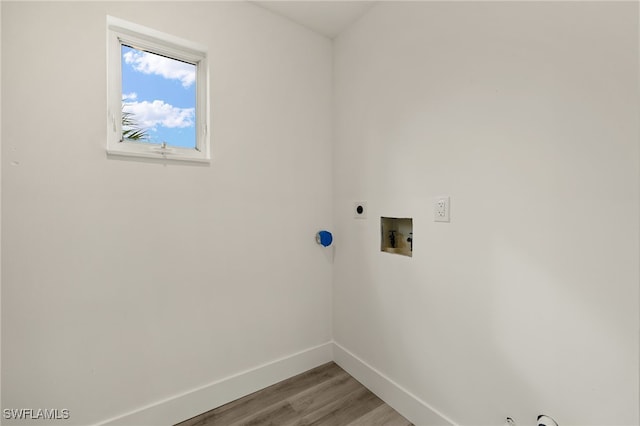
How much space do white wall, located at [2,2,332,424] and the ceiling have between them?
6 cm

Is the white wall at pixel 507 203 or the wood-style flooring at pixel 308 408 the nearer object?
the white wall at pixel 507 203

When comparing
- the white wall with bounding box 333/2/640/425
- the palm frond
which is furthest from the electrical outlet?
the palm frond

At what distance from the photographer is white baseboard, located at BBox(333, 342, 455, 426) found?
1438mm

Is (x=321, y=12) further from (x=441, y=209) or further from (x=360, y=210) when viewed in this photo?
(x=441, y=209)

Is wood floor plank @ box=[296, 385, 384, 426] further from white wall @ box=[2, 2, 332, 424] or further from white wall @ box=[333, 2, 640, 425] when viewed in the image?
white wall @ box=[2, 2, 332, 424]

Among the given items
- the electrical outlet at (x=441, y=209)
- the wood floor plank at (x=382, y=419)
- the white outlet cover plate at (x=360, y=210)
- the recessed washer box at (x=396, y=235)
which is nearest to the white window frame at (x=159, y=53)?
the white outlet cover plate at (x=360, y=210)

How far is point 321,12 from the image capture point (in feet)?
6.00

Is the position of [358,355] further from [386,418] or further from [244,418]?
[244,418]

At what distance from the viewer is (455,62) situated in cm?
132

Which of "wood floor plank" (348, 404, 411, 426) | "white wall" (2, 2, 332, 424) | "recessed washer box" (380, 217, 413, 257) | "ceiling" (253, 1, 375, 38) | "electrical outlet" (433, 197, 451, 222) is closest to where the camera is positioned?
"white wall" (2, 2, 332, 424)

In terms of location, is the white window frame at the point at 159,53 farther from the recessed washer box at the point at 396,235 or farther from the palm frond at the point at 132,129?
the recessed washer box at the point at 396,235

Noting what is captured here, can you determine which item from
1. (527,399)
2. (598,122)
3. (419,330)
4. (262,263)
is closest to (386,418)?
(419,330)

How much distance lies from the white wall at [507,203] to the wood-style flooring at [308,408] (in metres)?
0.22

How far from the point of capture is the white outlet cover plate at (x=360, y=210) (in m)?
1.84
